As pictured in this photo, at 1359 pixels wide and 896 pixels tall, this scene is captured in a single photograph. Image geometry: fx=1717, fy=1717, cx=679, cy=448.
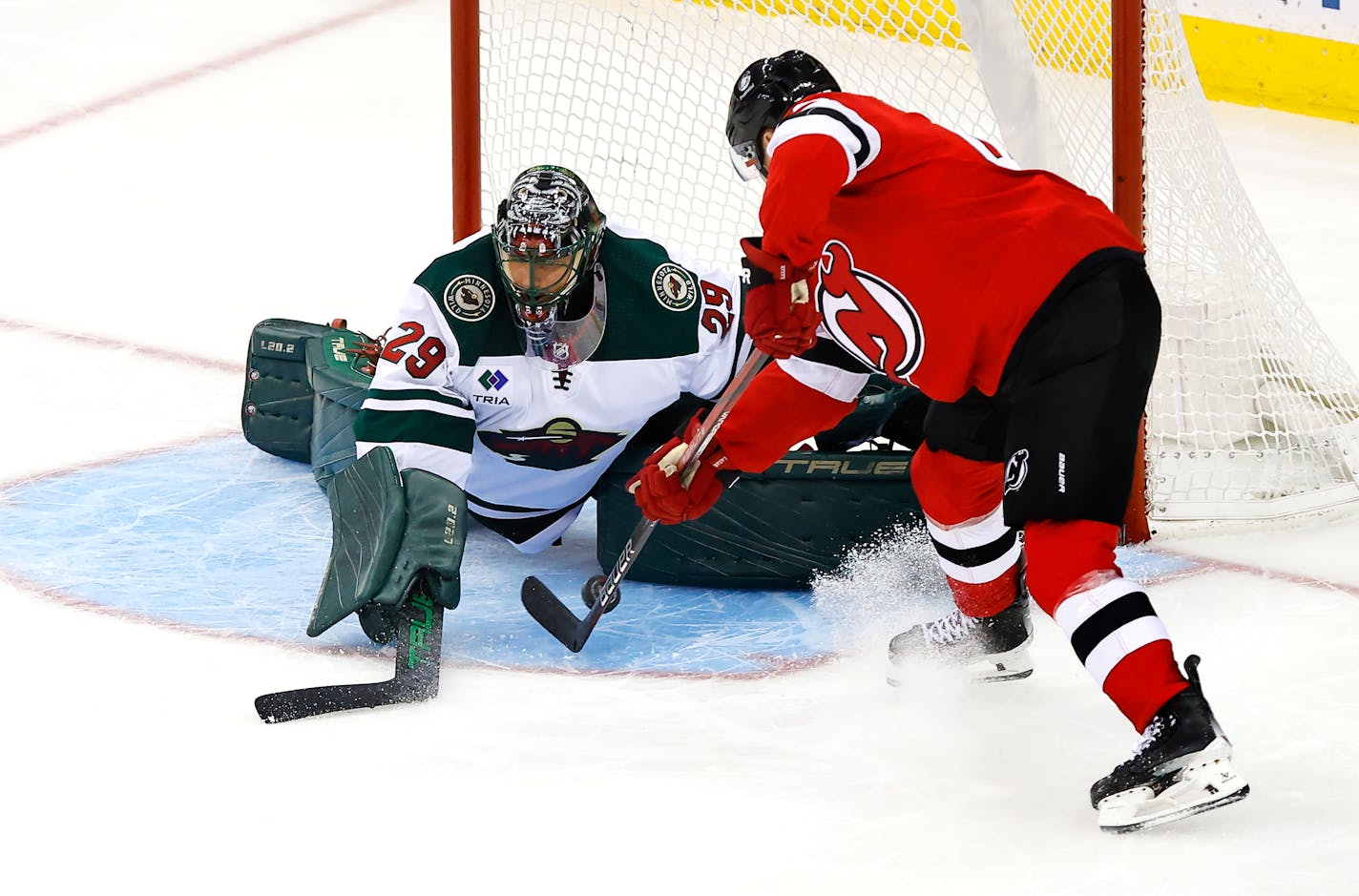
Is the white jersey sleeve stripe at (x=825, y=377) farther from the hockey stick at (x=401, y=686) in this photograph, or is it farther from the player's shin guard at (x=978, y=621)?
the hockey stick at (x=401, y=686)

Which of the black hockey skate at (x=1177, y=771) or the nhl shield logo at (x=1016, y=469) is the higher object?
the nhl shield logo at (x=1016, y=469)

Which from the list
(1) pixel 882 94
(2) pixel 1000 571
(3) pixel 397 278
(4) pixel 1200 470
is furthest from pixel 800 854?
(3) pixel 397 278

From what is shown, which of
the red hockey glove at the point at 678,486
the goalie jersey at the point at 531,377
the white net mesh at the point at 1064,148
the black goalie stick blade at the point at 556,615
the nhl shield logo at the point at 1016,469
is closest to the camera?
the nhl shield logo at the point at 1016,469

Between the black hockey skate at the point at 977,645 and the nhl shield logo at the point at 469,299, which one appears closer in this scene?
the black hockey skate at the point at 977,645

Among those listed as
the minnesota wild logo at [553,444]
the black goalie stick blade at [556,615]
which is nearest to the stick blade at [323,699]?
the black goalie stick blade at [556,615]

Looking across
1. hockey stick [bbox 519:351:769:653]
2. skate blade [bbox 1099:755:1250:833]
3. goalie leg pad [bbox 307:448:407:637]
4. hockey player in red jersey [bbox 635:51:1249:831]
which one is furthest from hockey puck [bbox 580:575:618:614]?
skate blade [bbox 1099:755:1250:833]

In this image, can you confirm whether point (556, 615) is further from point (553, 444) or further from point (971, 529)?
point (971, 529)

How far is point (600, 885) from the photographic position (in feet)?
6.31

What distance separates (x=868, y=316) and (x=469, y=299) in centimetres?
82

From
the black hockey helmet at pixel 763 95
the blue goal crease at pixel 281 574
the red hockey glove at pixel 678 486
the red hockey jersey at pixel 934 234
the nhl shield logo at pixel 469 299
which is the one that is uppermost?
the black hockey helmet at pixel 763 95

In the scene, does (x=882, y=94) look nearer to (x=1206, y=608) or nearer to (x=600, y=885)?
(x=1206, y=608)

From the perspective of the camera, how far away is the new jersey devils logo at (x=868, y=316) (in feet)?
7.18

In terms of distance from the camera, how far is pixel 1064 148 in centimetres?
333

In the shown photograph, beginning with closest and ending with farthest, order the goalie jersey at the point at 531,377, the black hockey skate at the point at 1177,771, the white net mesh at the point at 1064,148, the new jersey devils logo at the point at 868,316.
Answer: the black hockey skate at the point at 1177,771 → the new jersey devils logo at the point at 868,316 → the goalie jersey at the point at 531,377 → the white net mesh at the point at 1064,148
